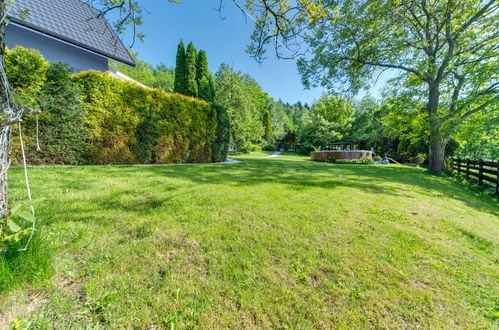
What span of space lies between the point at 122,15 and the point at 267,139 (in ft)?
114

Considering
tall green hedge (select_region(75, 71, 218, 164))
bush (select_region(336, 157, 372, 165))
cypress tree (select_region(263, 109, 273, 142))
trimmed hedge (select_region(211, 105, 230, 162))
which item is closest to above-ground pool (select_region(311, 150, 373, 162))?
bush (select_region(336, 157, 372, 165))

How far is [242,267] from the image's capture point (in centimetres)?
185

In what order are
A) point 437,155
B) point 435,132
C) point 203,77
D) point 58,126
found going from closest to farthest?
point 58,126 < point 435,132 < point 437,155 < point 203,77

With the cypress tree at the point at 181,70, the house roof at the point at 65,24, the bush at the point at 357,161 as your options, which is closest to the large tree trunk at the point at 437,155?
the bush at the point at 357,161

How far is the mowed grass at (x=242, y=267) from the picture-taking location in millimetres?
1339

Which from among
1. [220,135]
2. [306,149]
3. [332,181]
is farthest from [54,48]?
[306,149]

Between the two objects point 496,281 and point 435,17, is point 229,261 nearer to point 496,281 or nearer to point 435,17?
point 496,281

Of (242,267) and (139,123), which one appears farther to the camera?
(139,123)

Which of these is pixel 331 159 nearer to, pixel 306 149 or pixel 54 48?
pixel 306 149

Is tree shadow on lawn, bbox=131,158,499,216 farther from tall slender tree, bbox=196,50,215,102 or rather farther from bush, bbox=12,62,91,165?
tall slender tree, bbox=196,50,215,102

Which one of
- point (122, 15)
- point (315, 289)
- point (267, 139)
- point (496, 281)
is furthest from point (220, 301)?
point (267, 139)

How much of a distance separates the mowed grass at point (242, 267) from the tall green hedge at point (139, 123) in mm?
3790

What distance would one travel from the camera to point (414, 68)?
9.28 meters

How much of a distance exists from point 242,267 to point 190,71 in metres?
23.9
